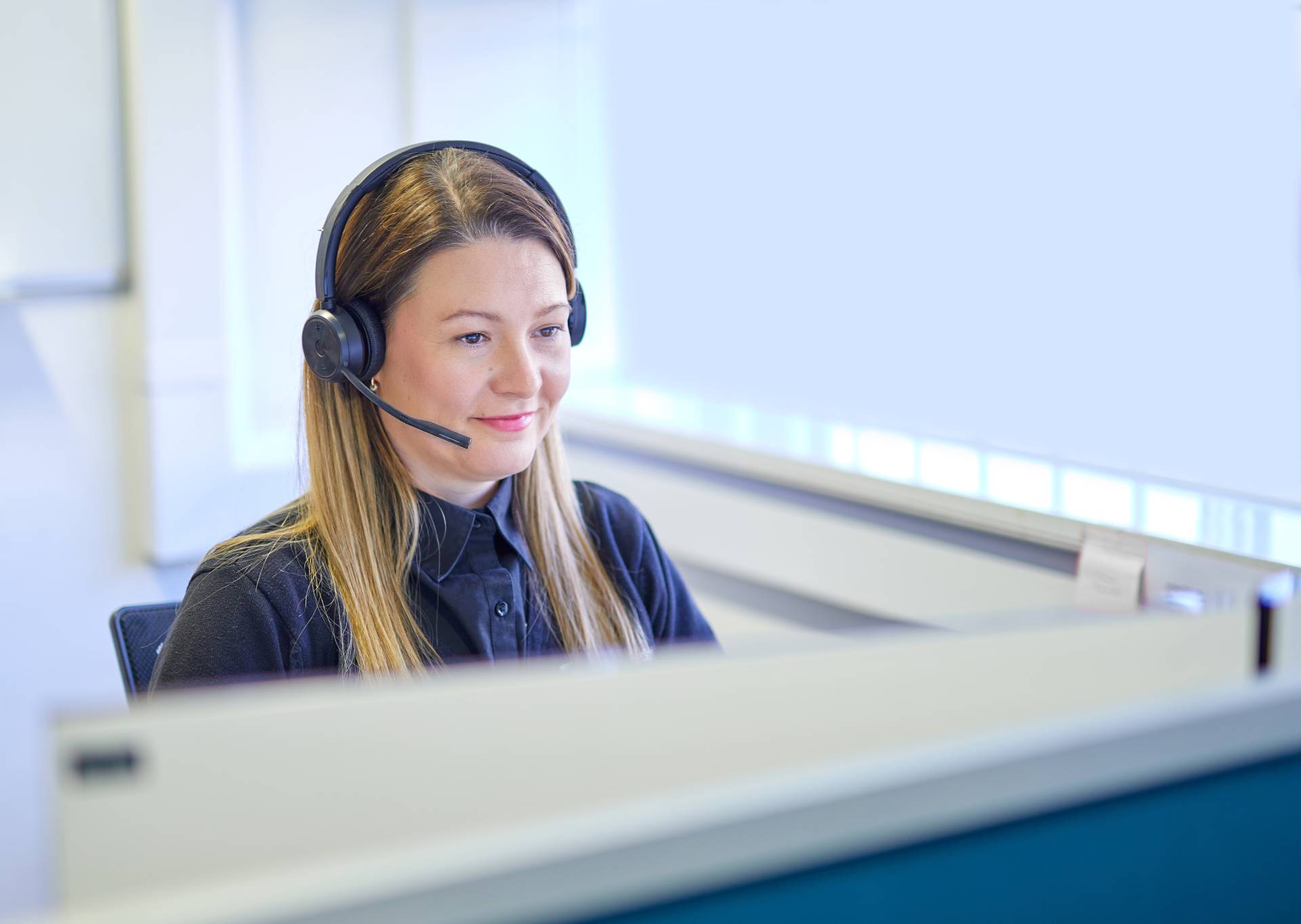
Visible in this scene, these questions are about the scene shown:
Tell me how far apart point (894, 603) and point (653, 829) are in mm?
1348

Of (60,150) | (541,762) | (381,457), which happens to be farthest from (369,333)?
(60,150)

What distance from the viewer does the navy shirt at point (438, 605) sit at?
1267mm

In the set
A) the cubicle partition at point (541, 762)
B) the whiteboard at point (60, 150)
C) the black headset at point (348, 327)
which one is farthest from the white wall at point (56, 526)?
the cubicle partition at point (541, 762)

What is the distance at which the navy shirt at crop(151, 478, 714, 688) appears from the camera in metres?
1.27

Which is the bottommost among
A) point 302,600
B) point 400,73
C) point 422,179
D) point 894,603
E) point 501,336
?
point 894,603

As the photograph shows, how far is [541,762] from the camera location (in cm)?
59

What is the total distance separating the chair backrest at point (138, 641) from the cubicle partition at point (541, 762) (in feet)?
2.77

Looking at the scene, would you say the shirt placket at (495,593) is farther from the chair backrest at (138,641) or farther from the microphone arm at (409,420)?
the chair backrest at (138,641)

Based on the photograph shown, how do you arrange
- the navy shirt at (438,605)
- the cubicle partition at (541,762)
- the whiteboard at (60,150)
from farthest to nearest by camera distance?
the whiteboard at (60,150), the navy shirt at (438,605), the cubicle partition at (541,762)

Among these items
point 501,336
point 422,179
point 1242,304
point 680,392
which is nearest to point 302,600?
point 501,336

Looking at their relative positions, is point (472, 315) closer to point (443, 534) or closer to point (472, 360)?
point (472, 360)

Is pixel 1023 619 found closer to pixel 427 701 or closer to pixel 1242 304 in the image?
pixel 427 701

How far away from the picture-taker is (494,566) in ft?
4.67

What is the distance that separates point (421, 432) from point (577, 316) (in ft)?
0.81
